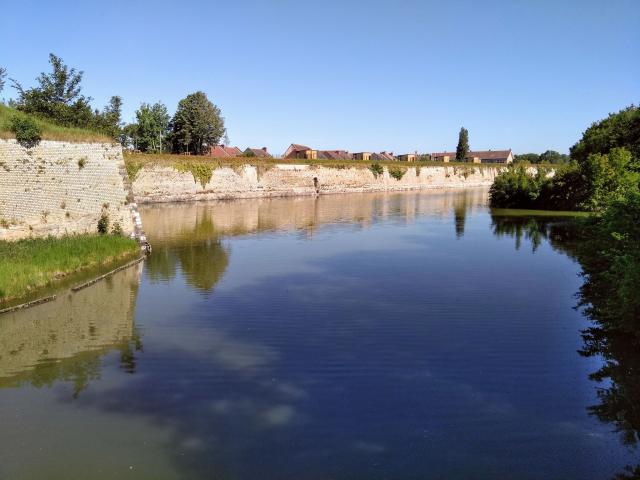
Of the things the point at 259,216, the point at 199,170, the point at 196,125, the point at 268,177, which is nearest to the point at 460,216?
the point at 259,216

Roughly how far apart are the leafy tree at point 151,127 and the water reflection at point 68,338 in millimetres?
52993

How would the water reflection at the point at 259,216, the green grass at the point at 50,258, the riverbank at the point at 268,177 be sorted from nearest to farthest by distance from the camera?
1. the green grass at the point at 50,258
2. the water reflection at the point at 259,216
3. the riverbank at the point at 268,177

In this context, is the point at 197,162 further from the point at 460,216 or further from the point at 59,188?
the point at 59,188

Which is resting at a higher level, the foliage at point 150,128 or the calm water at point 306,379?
the foliage at point 150,128

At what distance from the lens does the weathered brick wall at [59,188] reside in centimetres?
1823

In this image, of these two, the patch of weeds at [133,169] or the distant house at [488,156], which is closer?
the patch of weeds at [133,169]

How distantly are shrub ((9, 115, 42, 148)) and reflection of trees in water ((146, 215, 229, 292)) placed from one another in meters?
6.18

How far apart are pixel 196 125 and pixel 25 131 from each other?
45.1 meters

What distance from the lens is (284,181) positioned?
56781 mm

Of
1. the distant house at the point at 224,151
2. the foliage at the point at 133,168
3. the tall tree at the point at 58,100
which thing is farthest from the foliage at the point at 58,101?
the distant house at the point at 224,151

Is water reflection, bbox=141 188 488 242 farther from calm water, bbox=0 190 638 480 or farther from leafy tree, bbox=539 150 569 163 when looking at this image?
leafy tree, bbox=539 150 569 163

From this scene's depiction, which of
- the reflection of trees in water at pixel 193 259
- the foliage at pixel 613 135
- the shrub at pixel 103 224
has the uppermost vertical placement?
the foliage at pixel 613 135

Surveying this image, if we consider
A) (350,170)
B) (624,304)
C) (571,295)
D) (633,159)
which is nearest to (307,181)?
(350,170)

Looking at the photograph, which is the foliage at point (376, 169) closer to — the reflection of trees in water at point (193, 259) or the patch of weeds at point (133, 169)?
the patch of weeds at point (133, 169)
